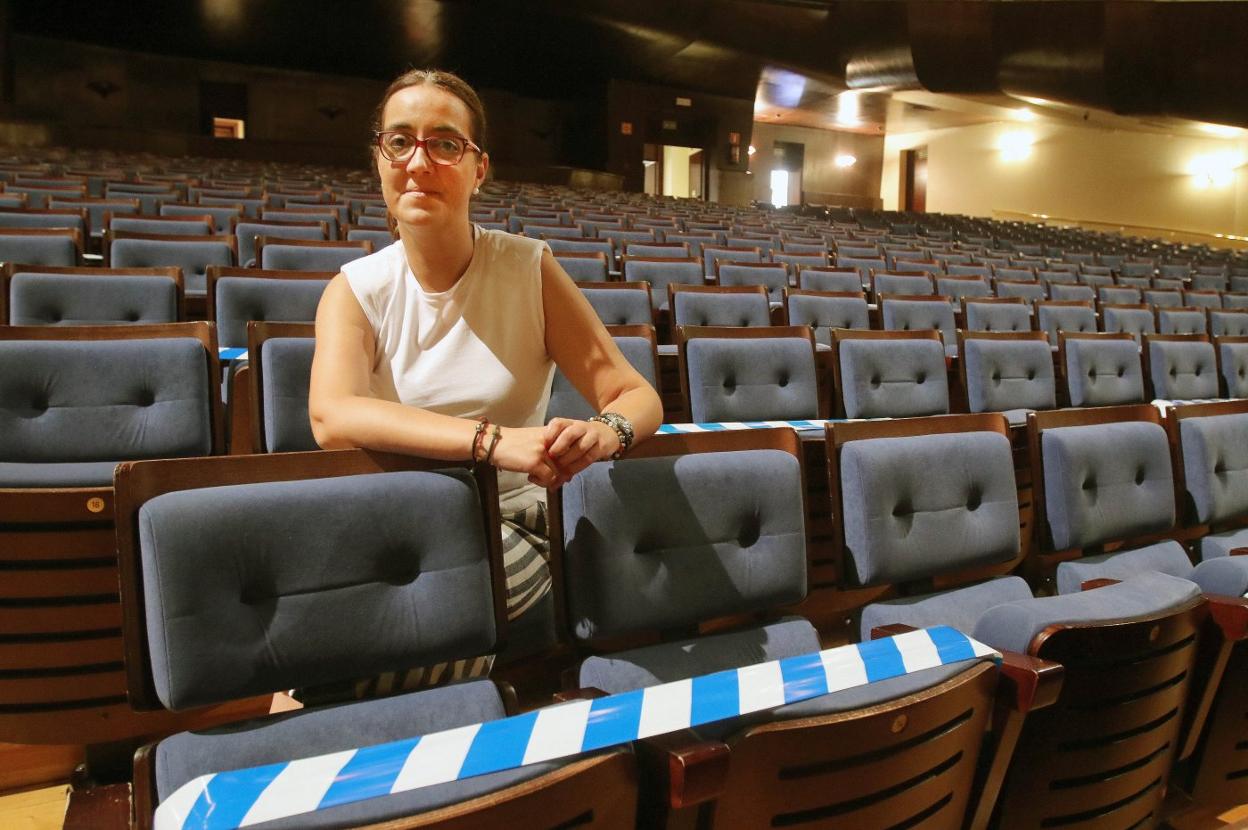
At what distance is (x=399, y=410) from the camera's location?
0.36 m

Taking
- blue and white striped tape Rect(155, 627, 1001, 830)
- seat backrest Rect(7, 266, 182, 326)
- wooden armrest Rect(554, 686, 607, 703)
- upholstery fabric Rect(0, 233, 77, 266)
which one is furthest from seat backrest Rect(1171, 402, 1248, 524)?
upholstery fabric Rect(0, 233, 77, 266)

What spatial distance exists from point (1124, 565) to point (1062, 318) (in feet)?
3.02

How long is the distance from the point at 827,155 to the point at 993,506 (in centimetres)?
575

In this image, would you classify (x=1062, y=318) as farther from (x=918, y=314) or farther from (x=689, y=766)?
(x=689, y=766)

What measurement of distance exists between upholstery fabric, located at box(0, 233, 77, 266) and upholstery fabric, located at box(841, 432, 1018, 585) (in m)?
0.91

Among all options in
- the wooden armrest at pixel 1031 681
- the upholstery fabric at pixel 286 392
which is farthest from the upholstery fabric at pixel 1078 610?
the upholstery fabric at pixel 286 392

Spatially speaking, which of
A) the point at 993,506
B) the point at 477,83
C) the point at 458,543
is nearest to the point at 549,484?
the point at 458,543

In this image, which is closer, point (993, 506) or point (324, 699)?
point (324, 699)

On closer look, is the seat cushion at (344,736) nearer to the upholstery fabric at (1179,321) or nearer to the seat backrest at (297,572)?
the seat backrest at (297,572)

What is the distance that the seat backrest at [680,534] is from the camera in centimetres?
38

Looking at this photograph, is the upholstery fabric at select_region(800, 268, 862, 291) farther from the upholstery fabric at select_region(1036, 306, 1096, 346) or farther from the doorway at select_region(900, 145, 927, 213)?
the doorway at select_region(900, 145, 927, 213)

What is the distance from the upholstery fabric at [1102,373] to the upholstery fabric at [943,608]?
0.58 metres

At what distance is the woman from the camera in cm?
39

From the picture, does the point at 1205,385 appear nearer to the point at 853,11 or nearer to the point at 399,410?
the point at 399,410
